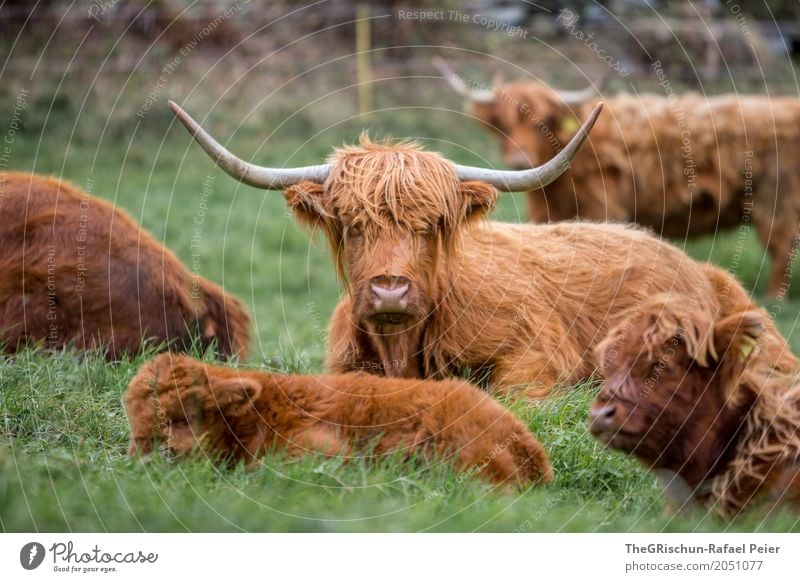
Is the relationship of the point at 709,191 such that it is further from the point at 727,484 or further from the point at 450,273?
the point at 727,484

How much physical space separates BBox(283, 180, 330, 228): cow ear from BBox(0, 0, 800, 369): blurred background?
6.69 m

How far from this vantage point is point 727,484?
4285 mm

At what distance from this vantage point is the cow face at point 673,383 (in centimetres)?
411

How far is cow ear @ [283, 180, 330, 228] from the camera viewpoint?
5953 millimetres

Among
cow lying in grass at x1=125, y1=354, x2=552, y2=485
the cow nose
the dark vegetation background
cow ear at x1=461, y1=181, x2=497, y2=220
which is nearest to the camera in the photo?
the cow nose

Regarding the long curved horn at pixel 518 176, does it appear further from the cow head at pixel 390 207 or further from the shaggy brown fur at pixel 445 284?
the shaggy brown fur at pixel 445 284

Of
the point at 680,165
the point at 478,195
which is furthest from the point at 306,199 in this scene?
the point at 680,165

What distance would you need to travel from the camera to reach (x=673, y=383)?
164 inches

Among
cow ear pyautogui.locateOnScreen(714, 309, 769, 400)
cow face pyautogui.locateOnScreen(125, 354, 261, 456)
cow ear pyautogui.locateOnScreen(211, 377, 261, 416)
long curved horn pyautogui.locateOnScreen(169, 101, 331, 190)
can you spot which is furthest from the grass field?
long curved horn pyautogui.locateOnScreen(169, 101, 331, 190)

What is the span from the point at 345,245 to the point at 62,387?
164 cm

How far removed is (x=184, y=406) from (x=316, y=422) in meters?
0.55

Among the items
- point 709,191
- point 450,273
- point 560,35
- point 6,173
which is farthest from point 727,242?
point 6,173

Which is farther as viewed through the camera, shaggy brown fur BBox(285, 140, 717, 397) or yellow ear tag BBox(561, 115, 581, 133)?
yellow ear tag BBox(561, 115, 581, 133)

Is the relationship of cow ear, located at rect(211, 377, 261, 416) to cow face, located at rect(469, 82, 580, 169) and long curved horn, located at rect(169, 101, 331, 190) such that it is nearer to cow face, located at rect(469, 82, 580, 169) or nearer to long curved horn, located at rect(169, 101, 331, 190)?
long curved horn, located at rect(169, 101, 331, 190)
